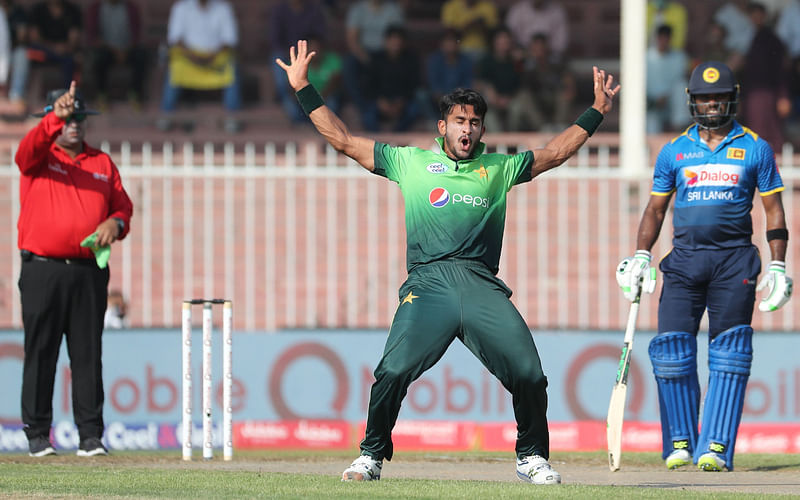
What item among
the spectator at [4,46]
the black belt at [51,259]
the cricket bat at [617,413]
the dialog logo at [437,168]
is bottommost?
the cricket bat at [617,413]

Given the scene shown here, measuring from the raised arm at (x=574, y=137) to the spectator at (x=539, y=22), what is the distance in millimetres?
11407

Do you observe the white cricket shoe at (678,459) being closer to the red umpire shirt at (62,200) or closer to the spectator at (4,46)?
the red umpire shirt at (62,200)

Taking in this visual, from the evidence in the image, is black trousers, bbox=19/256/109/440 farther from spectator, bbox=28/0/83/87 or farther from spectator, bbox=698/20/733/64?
spectator, bbox=698/20/733/64

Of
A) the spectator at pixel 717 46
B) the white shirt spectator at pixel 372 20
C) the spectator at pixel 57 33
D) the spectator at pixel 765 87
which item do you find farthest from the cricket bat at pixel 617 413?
the spectator at pixel 57 33

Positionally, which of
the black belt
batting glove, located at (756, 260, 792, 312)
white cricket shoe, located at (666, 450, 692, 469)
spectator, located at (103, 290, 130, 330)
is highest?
the black belt

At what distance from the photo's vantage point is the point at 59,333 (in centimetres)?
998

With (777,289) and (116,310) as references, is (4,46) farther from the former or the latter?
(777,289)

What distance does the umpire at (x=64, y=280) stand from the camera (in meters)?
9.86

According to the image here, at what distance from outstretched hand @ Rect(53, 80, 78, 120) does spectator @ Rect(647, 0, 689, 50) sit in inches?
438

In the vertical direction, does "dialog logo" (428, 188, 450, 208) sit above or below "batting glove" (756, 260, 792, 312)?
above

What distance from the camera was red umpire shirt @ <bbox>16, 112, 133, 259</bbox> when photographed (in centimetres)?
982

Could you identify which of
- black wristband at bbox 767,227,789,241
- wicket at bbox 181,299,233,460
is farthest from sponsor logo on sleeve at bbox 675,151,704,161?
wicket at bbox 181,299,233,460

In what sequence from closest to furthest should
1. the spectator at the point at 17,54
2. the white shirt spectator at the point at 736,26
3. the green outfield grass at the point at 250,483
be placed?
the green outfield grass at the point at 250,483 < the spectator at the point at 17,54 < the white shirt spectator at the point at 736,26

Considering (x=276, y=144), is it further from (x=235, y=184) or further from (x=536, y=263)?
(x=536, y=263)
